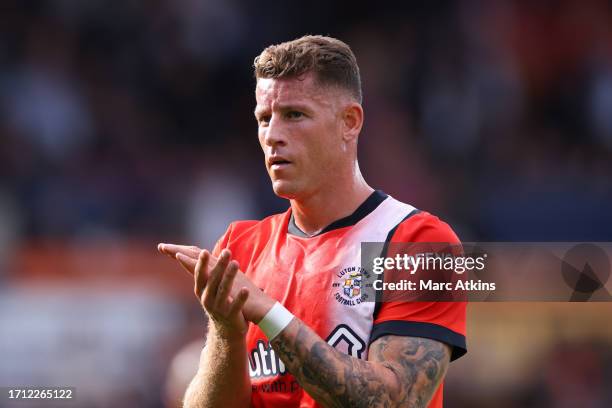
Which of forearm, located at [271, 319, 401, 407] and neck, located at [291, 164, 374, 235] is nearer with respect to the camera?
forearm, located at [271, 319, 401, 407]

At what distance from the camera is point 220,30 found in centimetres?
1263

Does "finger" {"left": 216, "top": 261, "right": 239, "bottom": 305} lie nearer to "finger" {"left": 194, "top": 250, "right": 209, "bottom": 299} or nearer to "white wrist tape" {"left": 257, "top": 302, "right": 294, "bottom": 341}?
"finger" {"left": 194, "top": 250, "right": 209, "bottom": 299}

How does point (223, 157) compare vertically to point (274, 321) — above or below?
above

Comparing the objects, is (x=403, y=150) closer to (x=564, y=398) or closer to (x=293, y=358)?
(x=564, y=398)

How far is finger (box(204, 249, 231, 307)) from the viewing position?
3.52 m

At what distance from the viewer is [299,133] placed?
427cm

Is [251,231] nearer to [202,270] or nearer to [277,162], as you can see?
[277,162]

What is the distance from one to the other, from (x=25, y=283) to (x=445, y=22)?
19.7 ft

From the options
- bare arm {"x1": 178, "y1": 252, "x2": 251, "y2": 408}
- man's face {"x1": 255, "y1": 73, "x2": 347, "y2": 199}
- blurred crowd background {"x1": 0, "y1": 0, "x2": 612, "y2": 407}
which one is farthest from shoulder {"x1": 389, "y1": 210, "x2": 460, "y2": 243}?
blurred crowd background {"x1": 0, "y1": 0, "x2": 612, "y2": 407}

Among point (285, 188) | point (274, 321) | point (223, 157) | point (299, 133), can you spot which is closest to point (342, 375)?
point (274, 321)

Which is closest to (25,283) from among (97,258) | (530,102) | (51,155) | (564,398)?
(97,258)

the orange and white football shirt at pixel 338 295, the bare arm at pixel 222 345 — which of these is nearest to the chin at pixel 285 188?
the orange and white football shirt at pixel 338 295

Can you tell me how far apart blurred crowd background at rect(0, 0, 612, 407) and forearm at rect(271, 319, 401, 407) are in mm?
4498

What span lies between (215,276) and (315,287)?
0.77m
